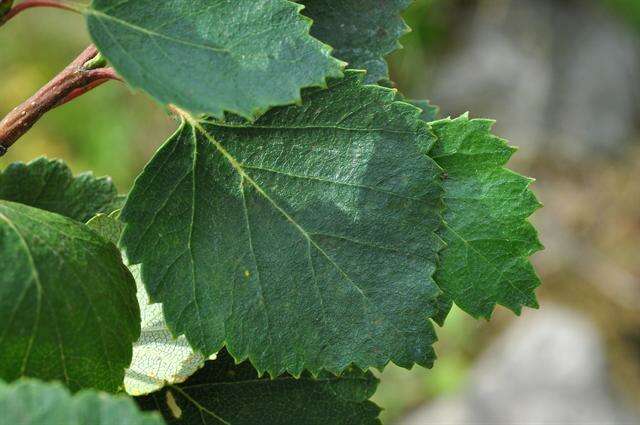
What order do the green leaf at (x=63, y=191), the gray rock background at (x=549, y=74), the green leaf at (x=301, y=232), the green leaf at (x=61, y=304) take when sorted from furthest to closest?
1. the gray rock background at (x=549, y=74)
2. the green leaf at (x=63, y=191)
3. the green leaf at (x=301, y=232)
4. the green leaf at (x=61, y=304)

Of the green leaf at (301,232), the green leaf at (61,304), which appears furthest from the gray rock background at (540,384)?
the green leaf at (61,304)

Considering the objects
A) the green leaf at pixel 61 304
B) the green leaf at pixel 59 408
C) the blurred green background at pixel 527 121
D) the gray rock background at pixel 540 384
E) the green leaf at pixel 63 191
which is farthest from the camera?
the blurred green background at pixel 527 121

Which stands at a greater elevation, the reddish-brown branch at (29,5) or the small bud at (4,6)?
the small bud at (4,6)

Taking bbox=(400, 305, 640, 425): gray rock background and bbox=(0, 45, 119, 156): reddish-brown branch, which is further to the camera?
bbox=(400, 305, 640, 425): gray rock background

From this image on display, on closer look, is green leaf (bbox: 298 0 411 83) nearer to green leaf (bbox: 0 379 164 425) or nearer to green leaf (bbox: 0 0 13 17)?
green leaf (bbox: 0 0 13 17)

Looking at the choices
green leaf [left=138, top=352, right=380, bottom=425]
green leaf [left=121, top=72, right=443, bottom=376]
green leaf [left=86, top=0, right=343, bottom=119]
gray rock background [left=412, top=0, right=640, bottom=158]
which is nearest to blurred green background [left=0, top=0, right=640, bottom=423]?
gray rock background [left=412, top=0, right=640, bottom=158]

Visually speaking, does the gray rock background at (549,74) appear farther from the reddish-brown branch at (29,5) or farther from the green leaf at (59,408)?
the green leaf at (59,408)
